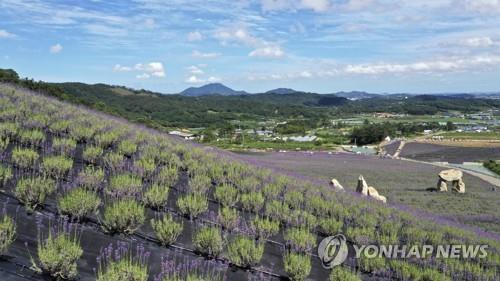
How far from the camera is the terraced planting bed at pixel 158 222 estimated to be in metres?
5.12

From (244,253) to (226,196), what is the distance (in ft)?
9.25

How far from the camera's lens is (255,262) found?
606 centimetres

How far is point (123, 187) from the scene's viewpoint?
23.7ft

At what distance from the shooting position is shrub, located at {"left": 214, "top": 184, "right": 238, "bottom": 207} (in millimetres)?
8680

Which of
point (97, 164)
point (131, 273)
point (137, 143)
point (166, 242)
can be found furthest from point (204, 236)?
point (137, 143)

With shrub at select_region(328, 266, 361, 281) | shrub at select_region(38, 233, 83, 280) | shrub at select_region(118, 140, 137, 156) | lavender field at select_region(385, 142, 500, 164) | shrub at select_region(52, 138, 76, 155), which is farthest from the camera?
lavender field at select_region(385, 142, 500, 164)

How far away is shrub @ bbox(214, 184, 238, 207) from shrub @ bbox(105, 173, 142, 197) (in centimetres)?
171

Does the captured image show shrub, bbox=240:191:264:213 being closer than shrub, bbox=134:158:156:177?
Yes

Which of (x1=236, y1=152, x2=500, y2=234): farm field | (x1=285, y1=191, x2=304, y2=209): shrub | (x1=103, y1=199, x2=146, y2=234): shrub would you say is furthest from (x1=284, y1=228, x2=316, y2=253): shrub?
(x1=236, y1=152, x2=500, y2=234): farm field

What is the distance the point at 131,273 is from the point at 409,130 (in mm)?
175970

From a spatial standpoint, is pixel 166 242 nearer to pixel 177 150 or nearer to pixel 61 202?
pixel 61 202

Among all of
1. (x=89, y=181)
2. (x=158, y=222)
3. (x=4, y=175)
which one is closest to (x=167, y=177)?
(x=89, y=181)

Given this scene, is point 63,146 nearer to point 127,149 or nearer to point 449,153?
point 127,149

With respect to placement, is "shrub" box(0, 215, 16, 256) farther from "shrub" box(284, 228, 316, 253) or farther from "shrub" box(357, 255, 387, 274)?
"shrub" box(357, 255, 387, 274)
